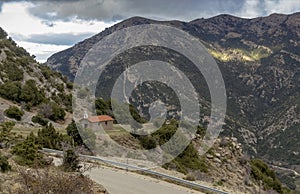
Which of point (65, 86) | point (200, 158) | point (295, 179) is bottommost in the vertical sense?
point (295, 179)

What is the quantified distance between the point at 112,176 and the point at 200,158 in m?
19.4

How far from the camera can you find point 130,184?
1847cm

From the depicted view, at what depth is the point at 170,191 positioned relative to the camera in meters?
18.2

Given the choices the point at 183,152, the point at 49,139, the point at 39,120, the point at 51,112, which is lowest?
the point at 183,152

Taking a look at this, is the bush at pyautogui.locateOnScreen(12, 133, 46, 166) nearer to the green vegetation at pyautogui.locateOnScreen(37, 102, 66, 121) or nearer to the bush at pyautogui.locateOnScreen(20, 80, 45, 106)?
the green vegetation at pyautogui.locateOnScreen(37, 102, 66, 121)

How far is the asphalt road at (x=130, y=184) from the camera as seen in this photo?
1724cm

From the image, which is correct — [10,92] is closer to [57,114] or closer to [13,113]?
→ [57,114]

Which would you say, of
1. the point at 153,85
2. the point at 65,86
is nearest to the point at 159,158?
the point at 65,86

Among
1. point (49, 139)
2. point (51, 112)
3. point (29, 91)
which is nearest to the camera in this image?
point (49, 139)

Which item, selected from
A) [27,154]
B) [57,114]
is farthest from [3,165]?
[57,114]

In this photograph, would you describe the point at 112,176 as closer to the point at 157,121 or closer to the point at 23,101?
the point at 157,121

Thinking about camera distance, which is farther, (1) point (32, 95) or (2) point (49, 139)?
(1) point (32, 95)

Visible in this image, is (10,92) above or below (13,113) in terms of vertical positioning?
above

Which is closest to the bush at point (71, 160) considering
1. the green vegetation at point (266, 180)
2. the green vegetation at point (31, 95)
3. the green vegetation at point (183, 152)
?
the green vegetation at point (183, 152)
